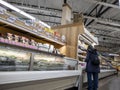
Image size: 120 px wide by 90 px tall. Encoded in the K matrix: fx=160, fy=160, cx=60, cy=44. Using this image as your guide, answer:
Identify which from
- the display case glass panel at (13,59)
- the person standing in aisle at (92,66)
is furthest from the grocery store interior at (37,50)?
the person standing in aisle at (92,66)

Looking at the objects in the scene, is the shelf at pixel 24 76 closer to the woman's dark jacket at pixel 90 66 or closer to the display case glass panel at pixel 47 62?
the display case glass panel at pixel 47 62

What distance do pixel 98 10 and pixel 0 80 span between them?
26.0ft

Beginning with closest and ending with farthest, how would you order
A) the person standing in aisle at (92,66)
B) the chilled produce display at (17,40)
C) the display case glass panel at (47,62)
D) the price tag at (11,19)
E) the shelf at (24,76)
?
the shelf at (24,76) < the chilled produce display at (17,40) < the price tag at (11,19) < the display case glass panel at (47,62) < the person standing in aisle at (92,66)

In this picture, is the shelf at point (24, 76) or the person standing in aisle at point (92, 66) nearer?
the shelf at point (24, 76)

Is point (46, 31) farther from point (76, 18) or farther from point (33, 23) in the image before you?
point (76, 18)

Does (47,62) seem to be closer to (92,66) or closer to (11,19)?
(11,19)

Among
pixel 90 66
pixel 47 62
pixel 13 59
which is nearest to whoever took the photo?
pixel 13 59

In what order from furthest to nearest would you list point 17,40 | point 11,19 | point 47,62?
point 47,62 → point 17,40 → point 11,19

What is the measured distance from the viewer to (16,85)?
2.41m

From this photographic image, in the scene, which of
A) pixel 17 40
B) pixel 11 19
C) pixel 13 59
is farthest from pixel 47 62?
pixel 11 19

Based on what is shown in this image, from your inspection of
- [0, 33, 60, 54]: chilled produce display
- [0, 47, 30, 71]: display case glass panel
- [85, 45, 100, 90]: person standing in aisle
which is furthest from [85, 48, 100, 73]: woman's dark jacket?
[0, 47, 30, 71]: display case glass panel

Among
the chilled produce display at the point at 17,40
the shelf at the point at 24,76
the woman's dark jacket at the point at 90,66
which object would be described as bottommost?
the shelf at the point at 24,76

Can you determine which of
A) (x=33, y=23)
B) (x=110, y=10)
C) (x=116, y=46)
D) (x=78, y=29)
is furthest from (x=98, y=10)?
(x=116, y=46)

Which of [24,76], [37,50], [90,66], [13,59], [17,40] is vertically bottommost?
[24,76]
